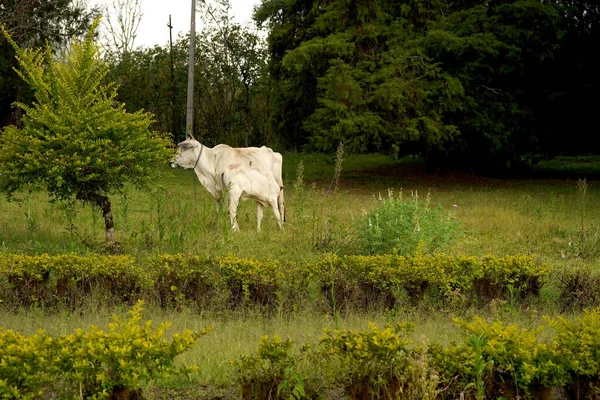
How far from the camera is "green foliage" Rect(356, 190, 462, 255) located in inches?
352

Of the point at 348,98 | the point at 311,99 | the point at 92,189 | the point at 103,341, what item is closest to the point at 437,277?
the point at 103,341

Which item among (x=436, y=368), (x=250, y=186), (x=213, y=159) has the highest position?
(x=213, y=159)

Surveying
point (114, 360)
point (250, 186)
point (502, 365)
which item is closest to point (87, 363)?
point (114, 360)

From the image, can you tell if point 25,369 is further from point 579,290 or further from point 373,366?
point 579,290

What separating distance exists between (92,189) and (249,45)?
2467 cm

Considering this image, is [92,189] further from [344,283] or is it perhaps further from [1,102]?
[1,102]

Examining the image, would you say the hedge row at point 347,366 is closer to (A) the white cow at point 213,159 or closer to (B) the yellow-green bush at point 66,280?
(B) the yellow-green bush at point 66,280

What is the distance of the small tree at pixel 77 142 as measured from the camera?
362 inches

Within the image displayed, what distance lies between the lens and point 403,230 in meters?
8.97

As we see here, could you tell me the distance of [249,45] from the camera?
33.5 meters

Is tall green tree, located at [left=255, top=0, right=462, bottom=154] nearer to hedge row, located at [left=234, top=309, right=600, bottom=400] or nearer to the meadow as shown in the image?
the meadow

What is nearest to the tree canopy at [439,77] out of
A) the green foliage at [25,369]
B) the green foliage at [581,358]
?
the green foliage at [581,358]

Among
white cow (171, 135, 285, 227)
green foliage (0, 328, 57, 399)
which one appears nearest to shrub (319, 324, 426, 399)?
green foliage (0, 328, 57, 399)

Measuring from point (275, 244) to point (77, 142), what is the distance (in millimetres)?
2984
